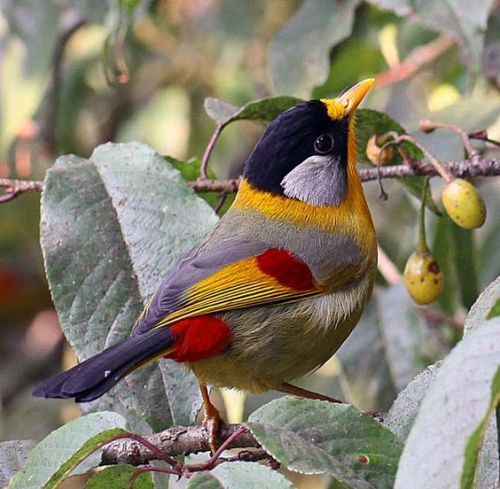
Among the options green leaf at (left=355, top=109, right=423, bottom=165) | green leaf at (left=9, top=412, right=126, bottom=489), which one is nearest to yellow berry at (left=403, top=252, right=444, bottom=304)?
green leaf at (left=355, top=109, right=423, bottom=165)

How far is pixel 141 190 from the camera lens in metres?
2.55

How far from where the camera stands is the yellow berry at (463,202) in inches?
91.3

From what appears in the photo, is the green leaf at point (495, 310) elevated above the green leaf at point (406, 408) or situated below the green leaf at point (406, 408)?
above

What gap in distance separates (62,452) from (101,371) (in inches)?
16.6

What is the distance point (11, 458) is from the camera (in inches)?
82.0

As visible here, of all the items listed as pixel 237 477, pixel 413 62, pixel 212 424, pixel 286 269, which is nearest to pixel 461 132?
pixel 286 269

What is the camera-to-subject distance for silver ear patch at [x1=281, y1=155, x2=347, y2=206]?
2965 mm

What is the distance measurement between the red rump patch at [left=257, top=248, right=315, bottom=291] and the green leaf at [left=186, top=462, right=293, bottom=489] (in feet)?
3.07

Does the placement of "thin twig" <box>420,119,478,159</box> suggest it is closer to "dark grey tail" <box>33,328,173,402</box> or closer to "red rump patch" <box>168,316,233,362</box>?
"red rump patch" <box>168,316,233,362</box>

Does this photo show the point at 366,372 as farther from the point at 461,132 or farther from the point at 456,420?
the point at 456,420

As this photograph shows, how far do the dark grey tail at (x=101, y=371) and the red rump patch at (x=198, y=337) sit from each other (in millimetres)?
99

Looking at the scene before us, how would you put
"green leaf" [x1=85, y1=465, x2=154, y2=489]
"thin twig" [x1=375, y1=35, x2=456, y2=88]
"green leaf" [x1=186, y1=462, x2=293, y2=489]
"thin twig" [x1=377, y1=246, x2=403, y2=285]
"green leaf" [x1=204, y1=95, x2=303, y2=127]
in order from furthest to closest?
"thin twig" [x1=375, y1=35, x2=456, y2=88] < "thin twig" [x1=377, y1=246, x2=403, y2=285] < "green leaf" [x1=204, y1=95, x2=303, y2=127] < "green leaf" [x1=85, y1=465, x2=154, y2=489] < "green leaf" [x1=186, y1=462, x2=293, y2=489]

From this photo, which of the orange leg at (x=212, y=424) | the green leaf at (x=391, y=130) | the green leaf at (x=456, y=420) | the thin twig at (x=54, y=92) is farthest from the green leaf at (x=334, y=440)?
the thin twig at (x=54, y=92)

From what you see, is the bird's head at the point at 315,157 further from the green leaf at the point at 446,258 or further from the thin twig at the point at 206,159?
the green leaf at the point at 446,258
